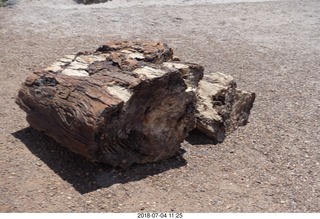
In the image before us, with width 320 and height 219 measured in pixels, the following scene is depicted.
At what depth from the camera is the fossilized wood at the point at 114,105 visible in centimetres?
409

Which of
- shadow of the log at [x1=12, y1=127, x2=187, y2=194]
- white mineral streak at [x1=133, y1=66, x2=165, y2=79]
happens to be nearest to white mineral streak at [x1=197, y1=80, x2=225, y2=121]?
shadow of the log at [x1=12, y1=127, x2=187, y2=194]

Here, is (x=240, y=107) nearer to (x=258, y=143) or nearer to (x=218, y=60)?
(x=258, y=143)

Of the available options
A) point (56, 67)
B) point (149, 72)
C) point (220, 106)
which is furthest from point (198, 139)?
point (56, 67)

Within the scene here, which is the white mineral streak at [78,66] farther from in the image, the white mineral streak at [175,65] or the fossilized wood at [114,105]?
the white mineral streak at [175,65]

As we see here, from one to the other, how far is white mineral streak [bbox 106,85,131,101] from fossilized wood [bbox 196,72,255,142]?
3.99 feet

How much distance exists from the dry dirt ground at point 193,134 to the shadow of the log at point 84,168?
0.01m

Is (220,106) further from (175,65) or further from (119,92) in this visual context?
(119,92)

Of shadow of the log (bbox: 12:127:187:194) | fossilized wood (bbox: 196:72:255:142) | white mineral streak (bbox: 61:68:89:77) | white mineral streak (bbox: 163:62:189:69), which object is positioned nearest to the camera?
shadow of the log (bbox: 12:127:187:194)

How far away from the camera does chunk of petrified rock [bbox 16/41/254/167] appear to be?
4098 mm

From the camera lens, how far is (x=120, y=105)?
13.3ft

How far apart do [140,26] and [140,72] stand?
16.7 feet

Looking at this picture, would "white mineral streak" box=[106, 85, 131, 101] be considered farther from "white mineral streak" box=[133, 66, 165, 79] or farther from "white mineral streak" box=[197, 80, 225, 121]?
"white mineral streak" box=[197, 80, 225, 121]
